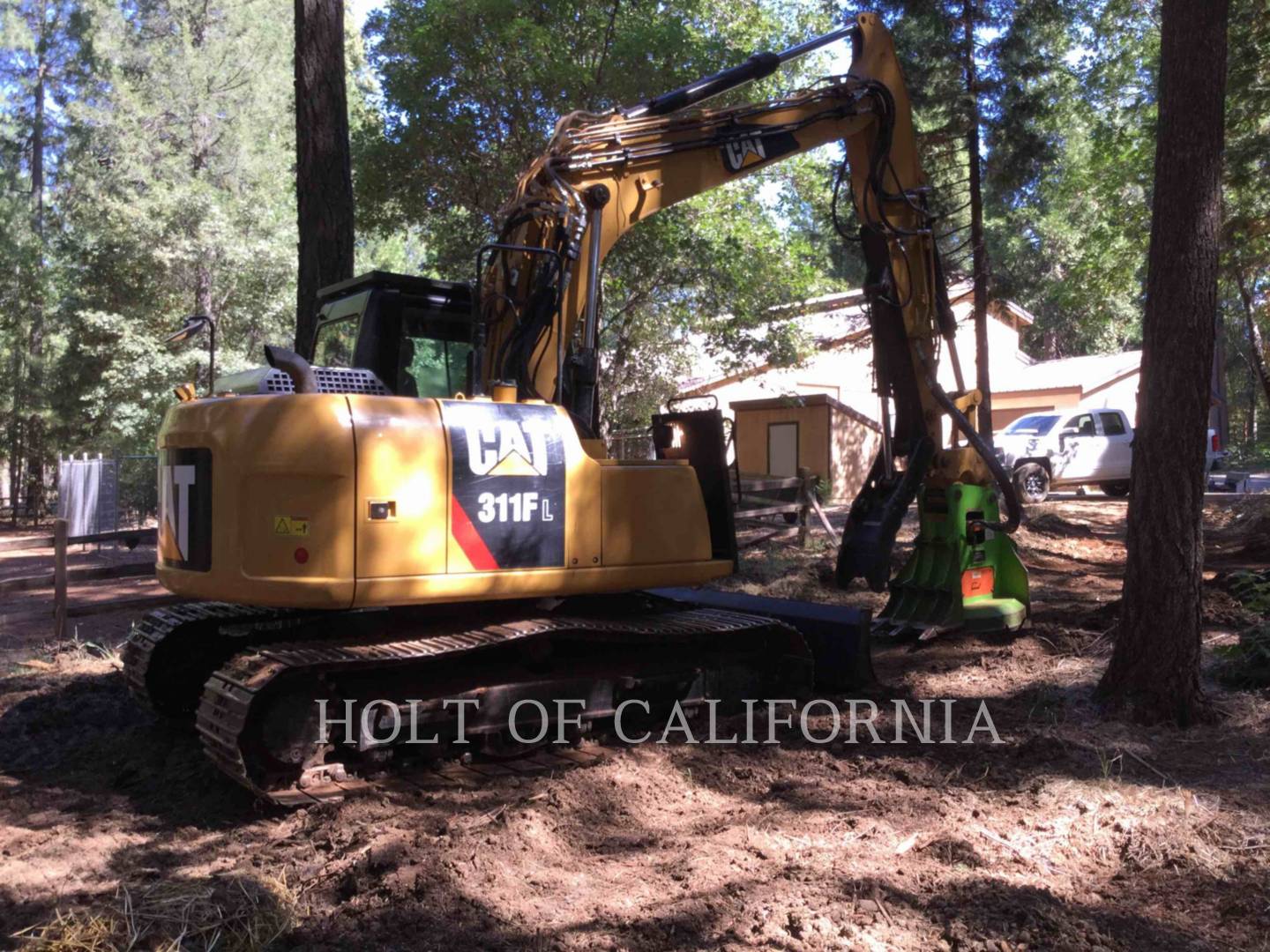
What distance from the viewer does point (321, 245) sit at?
376 inches

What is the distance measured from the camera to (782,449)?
2394 cm

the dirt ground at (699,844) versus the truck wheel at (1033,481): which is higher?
the truck wheel at (1033,481)

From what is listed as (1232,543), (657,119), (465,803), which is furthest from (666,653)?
(1232,543)

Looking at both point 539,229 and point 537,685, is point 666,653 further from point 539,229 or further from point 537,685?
point 539,229

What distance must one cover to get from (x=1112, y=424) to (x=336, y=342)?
18876 millimetres

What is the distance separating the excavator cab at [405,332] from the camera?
628 centimetres

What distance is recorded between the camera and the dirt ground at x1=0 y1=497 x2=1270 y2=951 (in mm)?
3748

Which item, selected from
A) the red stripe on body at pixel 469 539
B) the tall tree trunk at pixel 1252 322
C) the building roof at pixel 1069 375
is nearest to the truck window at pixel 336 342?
the red stripe on body at pixel 469 539

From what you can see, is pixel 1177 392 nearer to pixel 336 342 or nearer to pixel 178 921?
pixel 336 342

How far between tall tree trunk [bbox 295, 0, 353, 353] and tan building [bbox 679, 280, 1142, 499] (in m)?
6.53

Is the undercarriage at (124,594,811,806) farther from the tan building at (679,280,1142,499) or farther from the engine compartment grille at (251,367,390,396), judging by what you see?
the tan building at (679,280,1142,499)

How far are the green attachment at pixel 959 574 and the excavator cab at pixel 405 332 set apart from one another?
12.6ft

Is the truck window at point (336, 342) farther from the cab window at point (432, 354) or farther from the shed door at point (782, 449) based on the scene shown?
the shed door at point (782, 449)

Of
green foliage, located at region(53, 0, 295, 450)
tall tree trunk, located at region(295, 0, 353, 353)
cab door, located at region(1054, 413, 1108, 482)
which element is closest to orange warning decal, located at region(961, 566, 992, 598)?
tall tree trunk, located at region(295, 0, 353, 353)
